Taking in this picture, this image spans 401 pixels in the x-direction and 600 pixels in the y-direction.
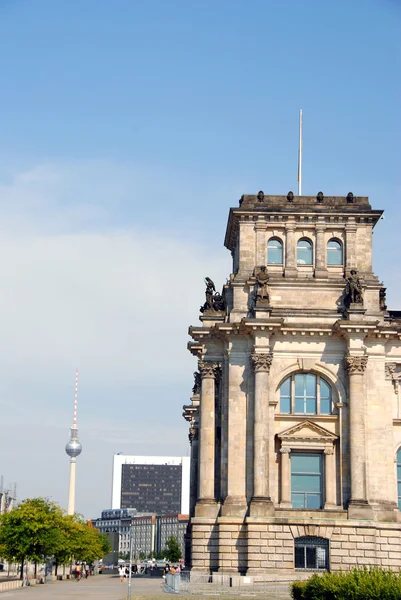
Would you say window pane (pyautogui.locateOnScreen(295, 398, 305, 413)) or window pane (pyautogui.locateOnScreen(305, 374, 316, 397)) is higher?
window pane (pyautogui.locateOnScreen(305, 374, 316, 397))

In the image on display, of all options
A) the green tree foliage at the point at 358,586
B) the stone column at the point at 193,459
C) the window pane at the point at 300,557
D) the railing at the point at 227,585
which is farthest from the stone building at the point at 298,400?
the green tree foliage at the point at 358,586

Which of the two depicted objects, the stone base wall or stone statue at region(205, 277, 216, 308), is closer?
the stone base wall

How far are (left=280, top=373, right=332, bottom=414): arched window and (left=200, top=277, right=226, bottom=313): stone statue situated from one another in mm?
7408

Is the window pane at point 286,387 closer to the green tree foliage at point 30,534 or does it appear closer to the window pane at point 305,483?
the window pane at point 305,483

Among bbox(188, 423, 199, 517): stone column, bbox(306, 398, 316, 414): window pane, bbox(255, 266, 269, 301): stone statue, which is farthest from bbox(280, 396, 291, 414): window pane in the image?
bbox(188, 423, 199, 517): stone column

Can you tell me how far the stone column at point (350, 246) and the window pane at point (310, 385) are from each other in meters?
7.76

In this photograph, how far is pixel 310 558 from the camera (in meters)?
57.6

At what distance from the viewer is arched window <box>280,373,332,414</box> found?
60.6 m

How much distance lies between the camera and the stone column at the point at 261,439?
57.6 m

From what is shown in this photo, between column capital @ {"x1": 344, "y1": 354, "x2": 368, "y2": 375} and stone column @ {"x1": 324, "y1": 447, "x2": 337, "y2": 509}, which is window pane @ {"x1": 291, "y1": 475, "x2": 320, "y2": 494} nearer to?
stone column @ {"x1": 324, "y1": 447, "x2": 337, "y2": 509}

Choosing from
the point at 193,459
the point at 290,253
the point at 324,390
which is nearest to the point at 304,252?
the point at 290,253

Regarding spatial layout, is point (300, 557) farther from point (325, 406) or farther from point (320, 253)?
point (320, 253)

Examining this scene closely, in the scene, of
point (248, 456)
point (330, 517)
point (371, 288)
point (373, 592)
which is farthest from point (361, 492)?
point (373, 592)

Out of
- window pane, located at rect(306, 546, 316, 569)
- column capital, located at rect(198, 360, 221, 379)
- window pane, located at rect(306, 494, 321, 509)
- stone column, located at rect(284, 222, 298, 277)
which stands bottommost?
window pane, located at rect(306, 546, 316, 569)
